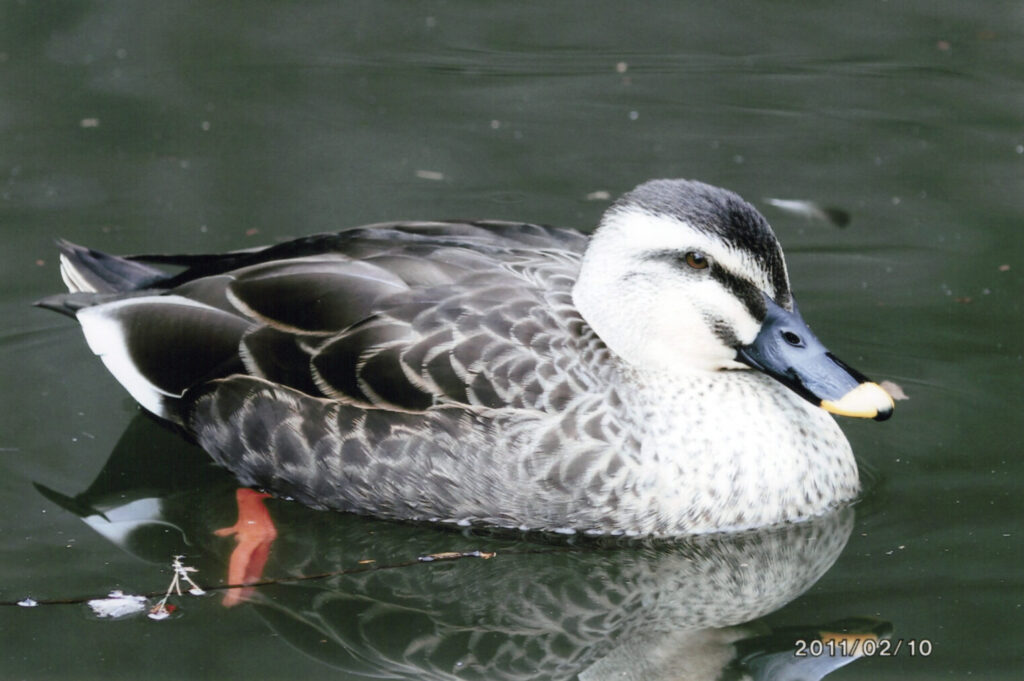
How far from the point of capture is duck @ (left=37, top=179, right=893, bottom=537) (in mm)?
6617

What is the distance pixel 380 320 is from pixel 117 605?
1610 millimetres

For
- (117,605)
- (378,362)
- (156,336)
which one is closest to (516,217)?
(156,336)

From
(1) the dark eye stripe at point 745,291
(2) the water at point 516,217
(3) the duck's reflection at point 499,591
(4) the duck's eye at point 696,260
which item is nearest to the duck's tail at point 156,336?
(2) the water at point 516,217

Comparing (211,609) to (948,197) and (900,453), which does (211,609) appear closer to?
(900,453)

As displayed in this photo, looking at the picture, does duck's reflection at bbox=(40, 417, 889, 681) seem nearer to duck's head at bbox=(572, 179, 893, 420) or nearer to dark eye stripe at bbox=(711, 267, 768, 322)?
duck's head at bbox=(572, 179, 893, 420)

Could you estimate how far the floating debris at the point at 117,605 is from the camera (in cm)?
630

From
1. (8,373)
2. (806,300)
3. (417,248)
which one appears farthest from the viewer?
(806,300)

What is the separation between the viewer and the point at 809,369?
21.5ft

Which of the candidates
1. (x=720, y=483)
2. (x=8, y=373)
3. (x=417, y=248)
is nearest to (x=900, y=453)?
(x=720, y=483)

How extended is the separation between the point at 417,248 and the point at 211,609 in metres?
1.91

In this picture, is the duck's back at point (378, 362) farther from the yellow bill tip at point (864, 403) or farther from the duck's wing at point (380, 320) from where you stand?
the yellow bill tip at point (864, 403)

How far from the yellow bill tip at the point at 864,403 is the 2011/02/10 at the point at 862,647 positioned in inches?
35.0

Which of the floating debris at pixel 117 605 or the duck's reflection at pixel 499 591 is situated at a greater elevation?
the floating debris at pixel 117 605

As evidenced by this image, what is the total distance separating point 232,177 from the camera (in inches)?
396
